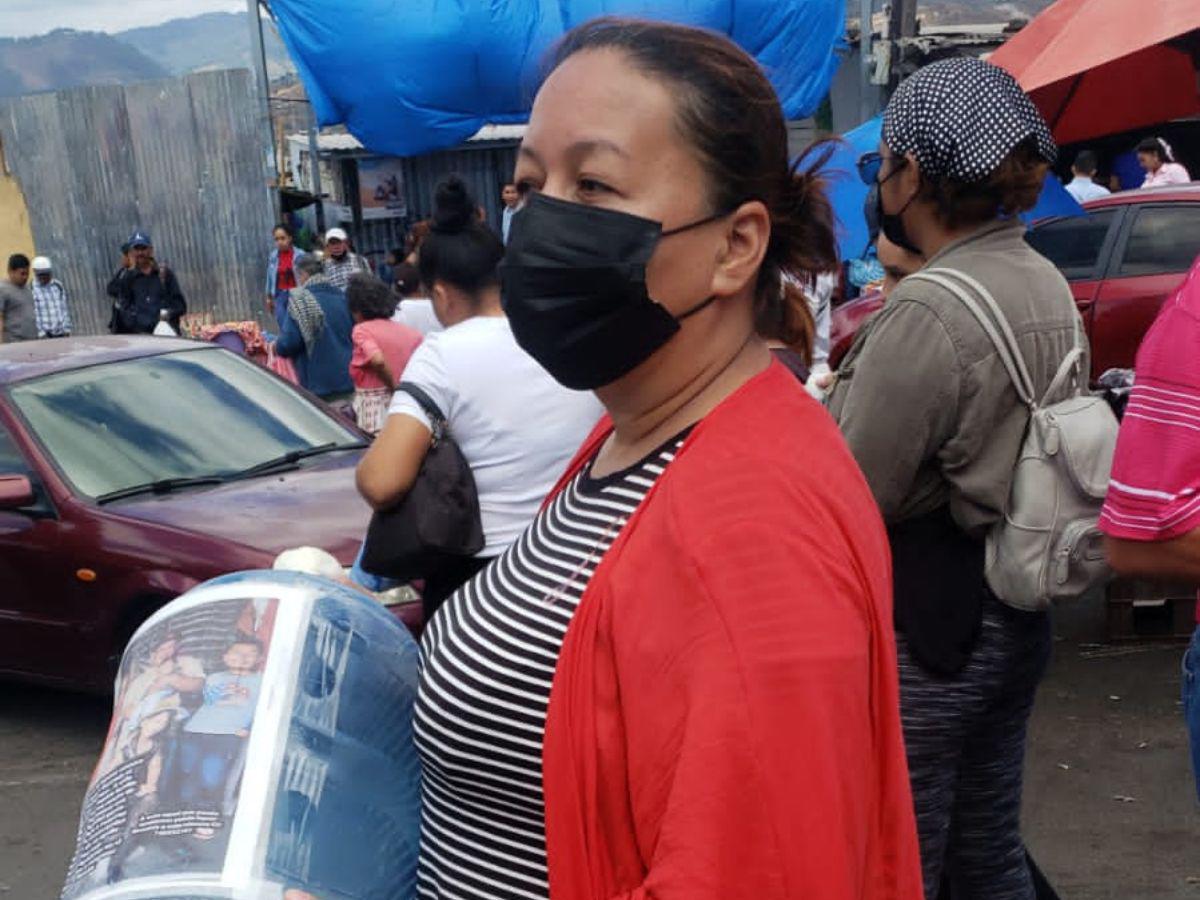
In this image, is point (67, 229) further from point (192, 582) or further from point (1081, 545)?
point (1081, 545)

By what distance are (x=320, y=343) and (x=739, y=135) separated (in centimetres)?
858

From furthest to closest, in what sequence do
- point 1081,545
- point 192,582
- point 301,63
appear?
1. point 301,63
2. point 192,582
3. point 1081,545

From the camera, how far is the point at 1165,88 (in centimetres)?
452

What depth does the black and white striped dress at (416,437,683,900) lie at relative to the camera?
152 centimetres

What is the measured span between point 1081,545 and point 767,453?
56.6 inches

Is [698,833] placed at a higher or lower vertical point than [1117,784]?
higher

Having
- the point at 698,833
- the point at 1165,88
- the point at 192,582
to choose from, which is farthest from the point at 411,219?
the point at 698,833

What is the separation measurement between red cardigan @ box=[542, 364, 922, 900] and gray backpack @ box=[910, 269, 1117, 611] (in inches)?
48.2

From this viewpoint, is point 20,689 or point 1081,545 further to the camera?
point 20,689

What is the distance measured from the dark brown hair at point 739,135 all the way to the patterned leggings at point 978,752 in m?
1.11

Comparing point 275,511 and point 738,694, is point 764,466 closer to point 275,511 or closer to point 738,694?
point 738,694

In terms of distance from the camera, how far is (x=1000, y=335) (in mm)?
2598

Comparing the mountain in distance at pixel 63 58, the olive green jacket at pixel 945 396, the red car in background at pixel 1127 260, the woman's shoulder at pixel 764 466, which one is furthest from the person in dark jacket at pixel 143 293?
the mountain in distance at pixel 63 58

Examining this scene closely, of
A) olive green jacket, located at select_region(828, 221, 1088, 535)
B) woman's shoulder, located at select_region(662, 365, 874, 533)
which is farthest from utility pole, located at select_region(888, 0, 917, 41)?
woman's shoulder, located at select_region(662, 365, 874, 533)
